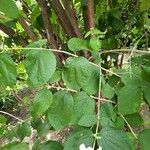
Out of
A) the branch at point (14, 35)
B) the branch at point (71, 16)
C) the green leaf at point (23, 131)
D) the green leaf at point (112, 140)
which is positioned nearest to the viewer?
the green leaf at point (112, 140)

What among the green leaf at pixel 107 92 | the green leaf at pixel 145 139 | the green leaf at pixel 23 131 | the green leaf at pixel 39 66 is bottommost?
the green leaf at pixel 23 131

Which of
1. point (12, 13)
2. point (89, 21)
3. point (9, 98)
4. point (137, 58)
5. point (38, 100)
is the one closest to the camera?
point (12, 13)

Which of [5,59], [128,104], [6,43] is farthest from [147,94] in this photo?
[6,43]

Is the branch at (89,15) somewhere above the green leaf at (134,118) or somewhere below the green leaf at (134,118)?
above

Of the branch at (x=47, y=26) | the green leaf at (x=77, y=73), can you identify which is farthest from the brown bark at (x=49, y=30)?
the green leaf at (x=77, y=73)

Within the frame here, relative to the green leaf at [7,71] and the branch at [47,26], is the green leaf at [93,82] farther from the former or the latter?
the branch at [47,26]

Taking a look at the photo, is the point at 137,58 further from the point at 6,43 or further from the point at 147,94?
the point at 6,43

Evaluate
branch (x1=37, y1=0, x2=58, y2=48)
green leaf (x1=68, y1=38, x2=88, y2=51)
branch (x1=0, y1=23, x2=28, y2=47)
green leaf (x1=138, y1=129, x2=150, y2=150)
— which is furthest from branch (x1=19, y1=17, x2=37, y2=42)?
green leaf (x1=138, y1=129, x2=150, y2=150)
